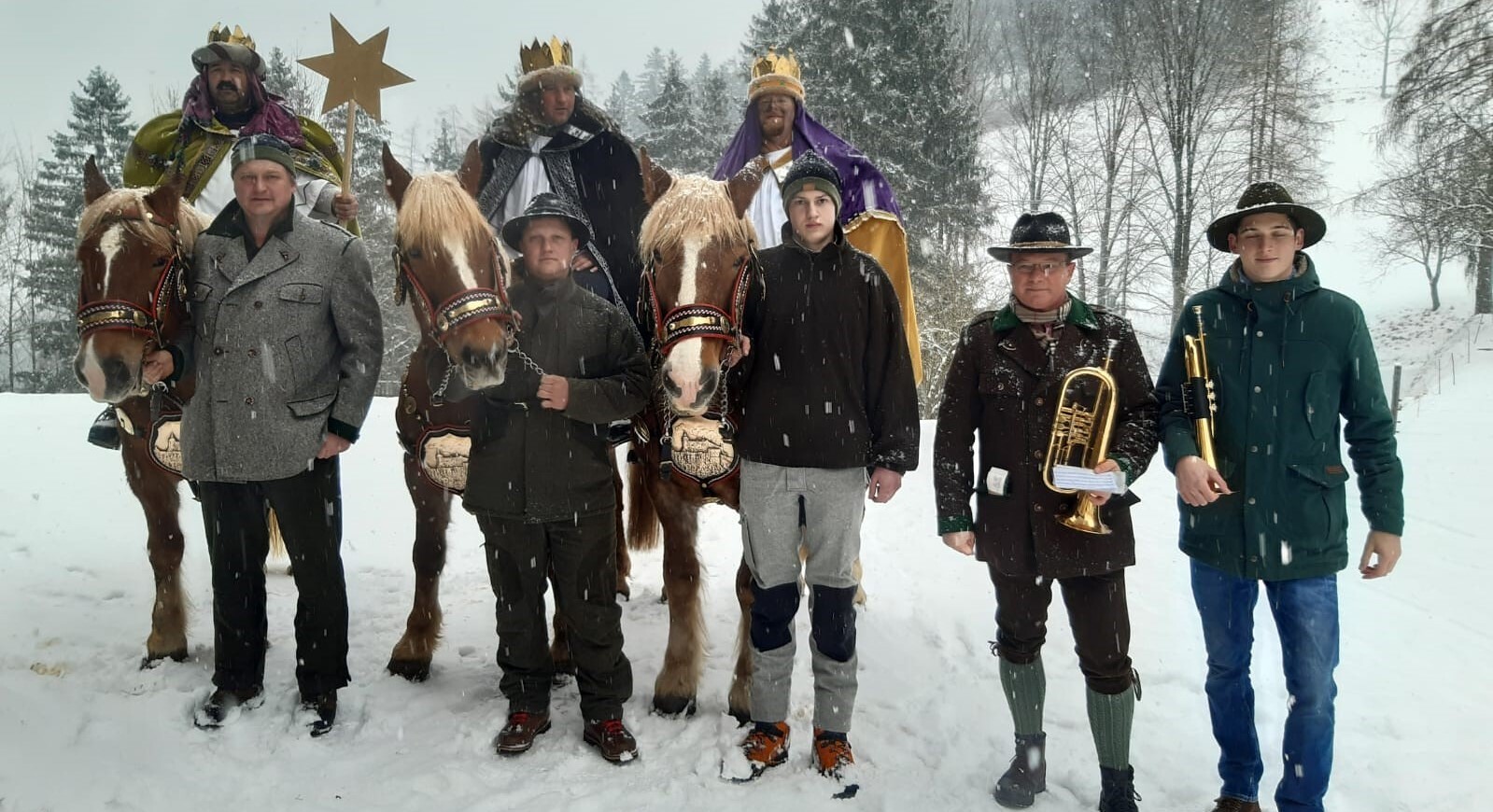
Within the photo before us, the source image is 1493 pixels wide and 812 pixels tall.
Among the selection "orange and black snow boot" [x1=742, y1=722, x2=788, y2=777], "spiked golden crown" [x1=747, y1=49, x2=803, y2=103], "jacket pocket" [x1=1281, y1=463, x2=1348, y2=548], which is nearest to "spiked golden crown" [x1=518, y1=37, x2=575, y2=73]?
A: "spiked golden crown" [x1=747, y1=49, x2=803, y2=103]

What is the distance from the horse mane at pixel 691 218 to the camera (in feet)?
9.76

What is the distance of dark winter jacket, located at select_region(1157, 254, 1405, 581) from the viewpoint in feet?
8.72

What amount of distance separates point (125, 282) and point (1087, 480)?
3.97m

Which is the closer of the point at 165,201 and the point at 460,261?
the point at 460,261

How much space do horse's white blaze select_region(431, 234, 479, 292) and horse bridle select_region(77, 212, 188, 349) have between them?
1270mm

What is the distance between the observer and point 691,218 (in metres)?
2.99

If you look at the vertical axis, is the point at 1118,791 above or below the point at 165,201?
below

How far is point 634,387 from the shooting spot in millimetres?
3221

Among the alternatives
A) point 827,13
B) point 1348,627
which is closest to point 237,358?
point 1348,627

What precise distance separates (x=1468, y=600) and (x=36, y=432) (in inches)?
513

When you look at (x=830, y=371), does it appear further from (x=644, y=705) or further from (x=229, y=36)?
(x=229, y=36)

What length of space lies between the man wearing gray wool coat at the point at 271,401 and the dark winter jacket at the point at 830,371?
1867 millimetres

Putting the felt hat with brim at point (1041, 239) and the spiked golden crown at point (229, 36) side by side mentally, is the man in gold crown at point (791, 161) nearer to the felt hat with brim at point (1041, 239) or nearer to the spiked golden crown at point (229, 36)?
the felt hat with brim at point (1041, 239)

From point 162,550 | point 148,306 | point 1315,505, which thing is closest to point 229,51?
point 148,306
